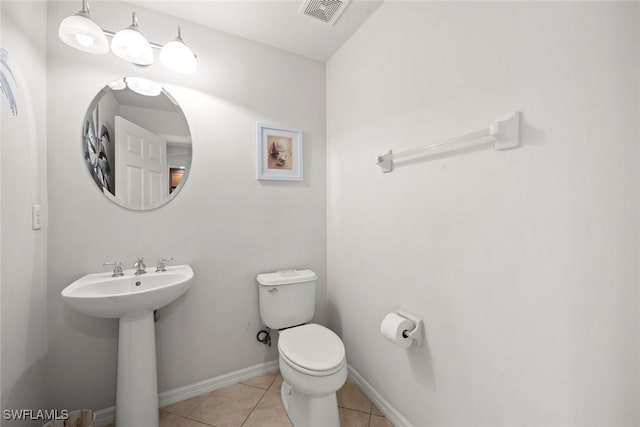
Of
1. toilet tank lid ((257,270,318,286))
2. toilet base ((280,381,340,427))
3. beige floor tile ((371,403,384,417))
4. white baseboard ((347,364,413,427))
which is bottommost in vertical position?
beige floor tile ((371,403,384,417))

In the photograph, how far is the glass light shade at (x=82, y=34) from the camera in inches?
44.4

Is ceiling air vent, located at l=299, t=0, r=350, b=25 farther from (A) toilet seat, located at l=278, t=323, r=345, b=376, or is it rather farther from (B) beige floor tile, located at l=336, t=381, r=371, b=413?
(B) beige floor tile, located at l=336, t=381, r=371, b=413

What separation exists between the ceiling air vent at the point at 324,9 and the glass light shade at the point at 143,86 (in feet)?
3.11

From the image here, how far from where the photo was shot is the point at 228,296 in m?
1.74

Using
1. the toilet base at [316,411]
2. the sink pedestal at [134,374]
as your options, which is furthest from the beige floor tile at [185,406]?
the toilet base at [316,411]

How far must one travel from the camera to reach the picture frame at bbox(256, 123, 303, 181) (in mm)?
1796

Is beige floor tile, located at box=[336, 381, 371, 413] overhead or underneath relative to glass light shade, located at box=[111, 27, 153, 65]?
underneath

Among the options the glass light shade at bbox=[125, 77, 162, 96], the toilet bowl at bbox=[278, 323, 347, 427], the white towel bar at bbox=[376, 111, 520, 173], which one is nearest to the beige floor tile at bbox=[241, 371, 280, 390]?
the toilet bowl at bbox=[278, 323, 347, 427]

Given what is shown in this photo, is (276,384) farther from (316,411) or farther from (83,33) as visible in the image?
(83,33)

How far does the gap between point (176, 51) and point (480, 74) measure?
1469mm

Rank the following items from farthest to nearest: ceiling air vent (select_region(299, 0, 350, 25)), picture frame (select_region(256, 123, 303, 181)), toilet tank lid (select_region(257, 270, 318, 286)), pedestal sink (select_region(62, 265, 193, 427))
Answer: picture frame (select_region(256, 123, 303, 181))
toilet tank lid (select_region(257, 270, 318, 286))
ceiling air vent (select_region(299, 0, 350, 25))
pedestal sink (select_region(62, 265, 193, 427))

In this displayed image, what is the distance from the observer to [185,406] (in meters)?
1.57

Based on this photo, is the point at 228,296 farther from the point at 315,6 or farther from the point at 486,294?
the point at 315,6

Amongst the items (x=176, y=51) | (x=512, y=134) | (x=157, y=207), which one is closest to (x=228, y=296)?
(x=157, y=207)
